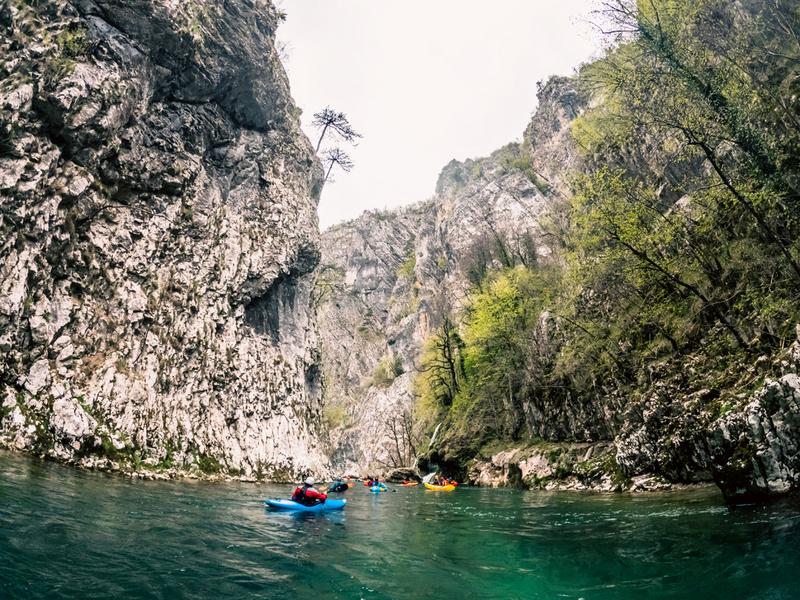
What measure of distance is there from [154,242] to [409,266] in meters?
71.6

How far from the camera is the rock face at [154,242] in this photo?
19578 mm

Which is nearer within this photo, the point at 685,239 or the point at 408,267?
the point at 685,239

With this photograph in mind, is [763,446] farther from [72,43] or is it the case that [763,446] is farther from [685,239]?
[72,43]

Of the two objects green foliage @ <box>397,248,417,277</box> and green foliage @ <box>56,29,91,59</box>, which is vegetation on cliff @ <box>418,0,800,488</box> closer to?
green foliage @ <box>56,29,91,59</box>

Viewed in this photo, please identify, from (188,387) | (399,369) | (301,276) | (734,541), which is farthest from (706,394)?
(399,369)

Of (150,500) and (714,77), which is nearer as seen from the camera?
(150,500)

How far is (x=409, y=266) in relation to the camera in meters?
96.9

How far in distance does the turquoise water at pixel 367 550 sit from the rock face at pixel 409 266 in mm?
36129

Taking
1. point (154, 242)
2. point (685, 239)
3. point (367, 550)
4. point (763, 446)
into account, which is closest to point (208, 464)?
point (154, 242)

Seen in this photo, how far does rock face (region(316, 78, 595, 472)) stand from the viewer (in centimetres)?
6481

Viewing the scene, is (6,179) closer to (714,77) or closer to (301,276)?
(301,276)

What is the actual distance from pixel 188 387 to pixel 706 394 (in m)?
24.8

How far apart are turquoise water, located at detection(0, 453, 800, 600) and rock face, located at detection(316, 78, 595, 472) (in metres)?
36.1

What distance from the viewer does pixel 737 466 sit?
35.7 ft
